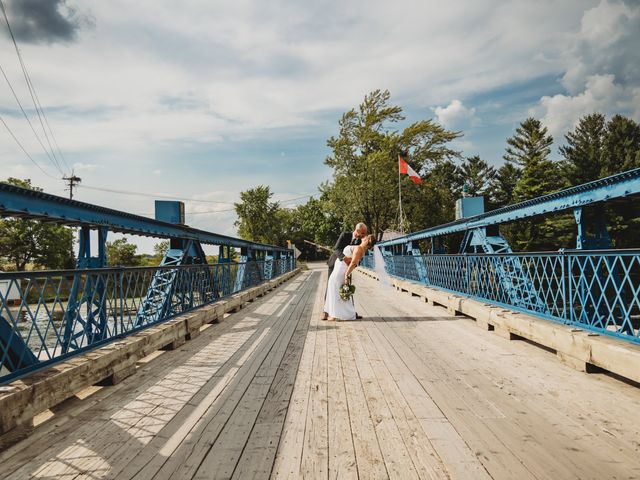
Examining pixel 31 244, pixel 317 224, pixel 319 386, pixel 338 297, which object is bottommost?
pixel 319 386

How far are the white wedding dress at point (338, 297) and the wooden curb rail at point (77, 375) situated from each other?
10.2ft

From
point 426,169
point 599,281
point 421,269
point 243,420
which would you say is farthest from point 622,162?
point 243,420

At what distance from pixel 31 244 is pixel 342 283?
50125 millimetres

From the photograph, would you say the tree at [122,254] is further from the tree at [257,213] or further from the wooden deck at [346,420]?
the wooden deck at [346,420]

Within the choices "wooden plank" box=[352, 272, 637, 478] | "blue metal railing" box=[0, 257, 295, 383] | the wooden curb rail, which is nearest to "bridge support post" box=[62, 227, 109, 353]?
"blue metal railing" box=[0, 257, 295, 383]

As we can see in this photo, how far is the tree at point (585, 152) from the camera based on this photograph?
130ft

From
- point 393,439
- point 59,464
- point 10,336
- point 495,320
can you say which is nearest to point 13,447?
point 59,464

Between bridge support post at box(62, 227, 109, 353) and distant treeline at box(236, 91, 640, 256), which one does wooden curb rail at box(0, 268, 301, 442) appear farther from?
distant treeline at box(236, 91, 640, 256)

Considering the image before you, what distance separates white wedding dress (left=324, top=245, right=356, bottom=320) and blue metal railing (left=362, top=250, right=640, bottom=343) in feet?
9.28

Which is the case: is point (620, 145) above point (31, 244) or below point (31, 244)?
above

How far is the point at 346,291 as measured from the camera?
8.36 metres

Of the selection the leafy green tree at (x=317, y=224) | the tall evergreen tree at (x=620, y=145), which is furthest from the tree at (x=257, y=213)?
the tall evergreen tree at (x=620, y=145)

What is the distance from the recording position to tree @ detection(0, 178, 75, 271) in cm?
4350

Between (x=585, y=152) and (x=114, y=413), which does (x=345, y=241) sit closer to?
(x=114, y=413)
